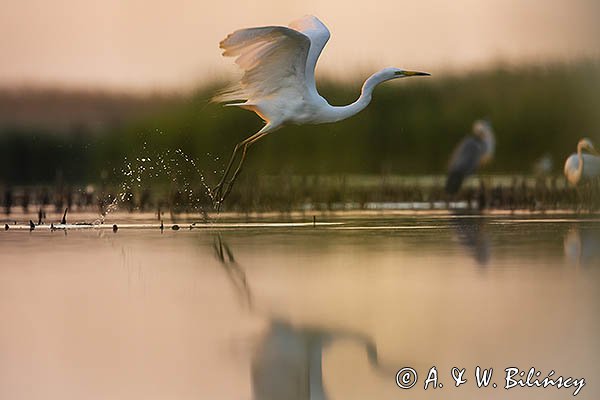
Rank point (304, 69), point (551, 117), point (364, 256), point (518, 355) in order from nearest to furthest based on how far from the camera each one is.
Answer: point (518, 355) < point (364, 256) < point (304, 69) < point (551, 117)

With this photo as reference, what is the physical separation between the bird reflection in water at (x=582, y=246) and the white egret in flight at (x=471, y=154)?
198cm

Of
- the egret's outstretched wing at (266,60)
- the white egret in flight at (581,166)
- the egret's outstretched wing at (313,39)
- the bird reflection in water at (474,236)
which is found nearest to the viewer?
the bird reflection in water at (474,236)

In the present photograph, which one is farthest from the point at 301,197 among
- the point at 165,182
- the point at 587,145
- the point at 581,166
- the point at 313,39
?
the point at 587,145

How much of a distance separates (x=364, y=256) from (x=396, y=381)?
1.92 m

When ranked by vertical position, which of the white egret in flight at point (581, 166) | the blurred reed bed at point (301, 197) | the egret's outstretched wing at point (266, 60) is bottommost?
the blurred reed bed at point (301, 197)

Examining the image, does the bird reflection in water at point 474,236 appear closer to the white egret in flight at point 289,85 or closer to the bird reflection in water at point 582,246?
the bird reflection in water at point 582,246

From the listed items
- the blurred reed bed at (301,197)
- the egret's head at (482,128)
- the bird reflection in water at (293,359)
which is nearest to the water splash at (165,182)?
the blurred reed bed at (301,197)

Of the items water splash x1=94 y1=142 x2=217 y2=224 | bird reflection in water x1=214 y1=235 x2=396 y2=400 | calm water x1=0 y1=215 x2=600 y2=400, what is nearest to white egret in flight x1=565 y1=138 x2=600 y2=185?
calm water x1=0 y1=215 x2=600 y2=400

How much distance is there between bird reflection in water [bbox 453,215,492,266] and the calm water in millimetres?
19

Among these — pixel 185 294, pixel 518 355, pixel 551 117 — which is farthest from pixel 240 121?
pixel 518 355

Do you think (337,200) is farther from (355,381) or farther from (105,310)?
(355,381)

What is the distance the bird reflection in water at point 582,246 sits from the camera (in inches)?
183

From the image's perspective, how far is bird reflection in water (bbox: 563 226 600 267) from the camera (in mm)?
4660

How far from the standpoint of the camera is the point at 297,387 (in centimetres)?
290
